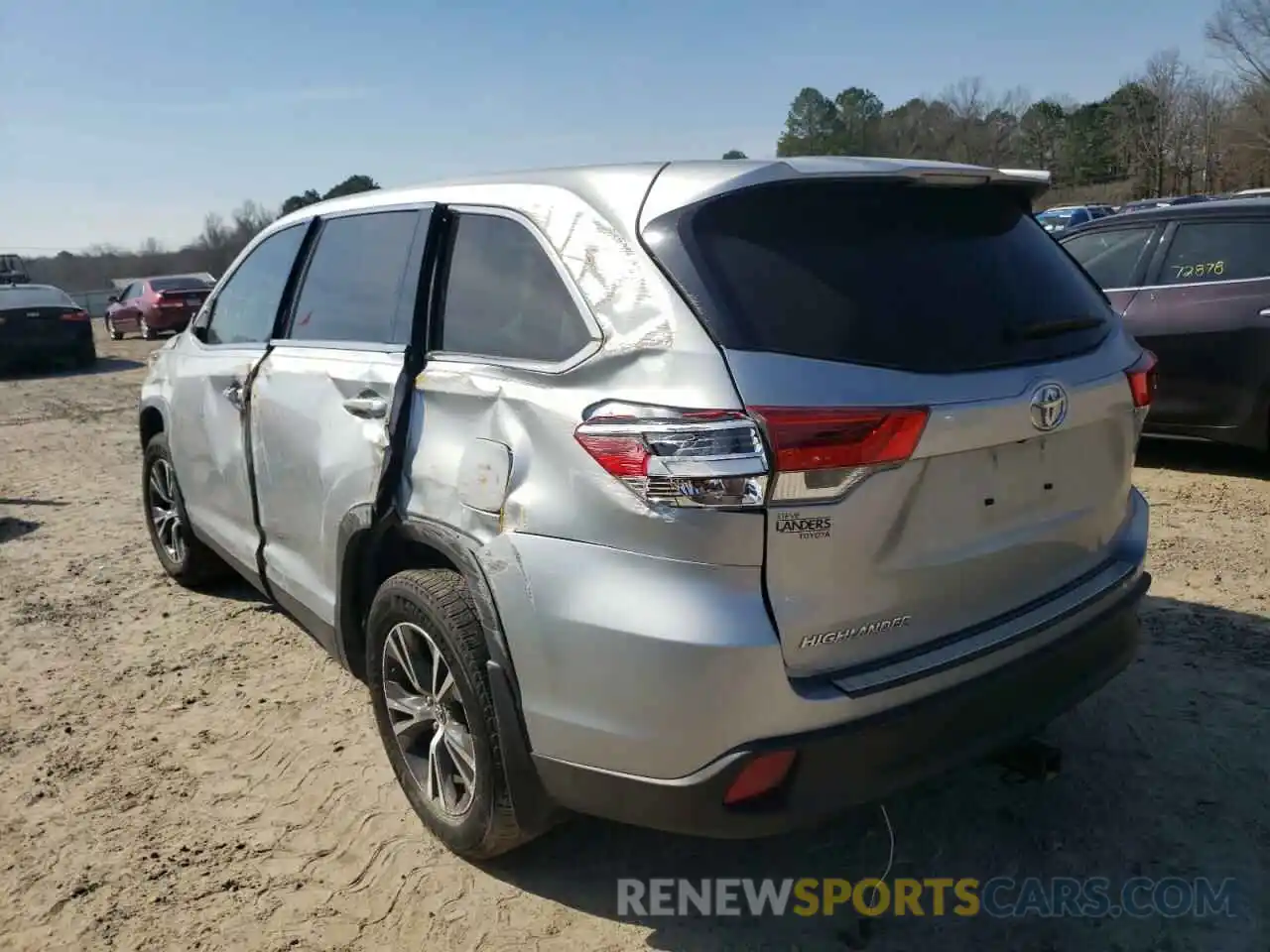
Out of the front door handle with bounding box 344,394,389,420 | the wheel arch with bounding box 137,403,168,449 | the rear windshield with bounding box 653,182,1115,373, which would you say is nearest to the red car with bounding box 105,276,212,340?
the wheel arch with bounding box 137,403,168,449

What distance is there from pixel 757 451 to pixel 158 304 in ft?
72.8

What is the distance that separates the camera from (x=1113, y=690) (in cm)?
358

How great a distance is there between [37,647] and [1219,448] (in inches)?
286

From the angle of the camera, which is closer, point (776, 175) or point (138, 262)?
point (776, 175)

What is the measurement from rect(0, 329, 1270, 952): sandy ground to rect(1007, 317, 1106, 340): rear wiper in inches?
54.2

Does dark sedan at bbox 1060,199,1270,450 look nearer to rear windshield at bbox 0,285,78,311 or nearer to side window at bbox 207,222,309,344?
side window at bbox 207,222,309,344

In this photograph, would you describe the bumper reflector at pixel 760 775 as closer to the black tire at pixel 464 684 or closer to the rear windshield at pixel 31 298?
the black tire at pixel 464 684

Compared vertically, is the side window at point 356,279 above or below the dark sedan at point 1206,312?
above

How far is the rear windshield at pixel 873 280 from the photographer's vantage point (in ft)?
7.12

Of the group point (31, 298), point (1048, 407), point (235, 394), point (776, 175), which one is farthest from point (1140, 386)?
point (31, 298)

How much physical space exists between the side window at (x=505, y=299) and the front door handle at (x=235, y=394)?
1405 millimetres

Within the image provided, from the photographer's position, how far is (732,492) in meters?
2.04

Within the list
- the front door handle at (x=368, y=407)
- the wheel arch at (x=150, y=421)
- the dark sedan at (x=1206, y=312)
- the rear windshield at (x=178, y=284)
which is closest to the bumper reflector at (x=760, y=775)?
the front door handle at (x=368, y=407)

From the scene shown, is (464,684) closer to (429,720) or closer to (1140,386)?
(429,720)
